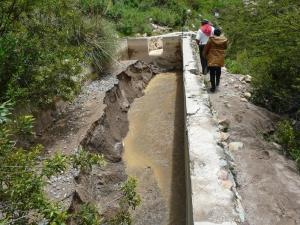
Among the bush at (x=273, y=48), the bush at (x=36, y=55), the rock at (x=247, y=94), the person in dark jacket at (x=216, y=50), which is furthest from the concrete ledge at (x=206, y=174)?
the bush at (x=36, y=55)

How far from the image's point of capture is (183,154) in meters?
8.03

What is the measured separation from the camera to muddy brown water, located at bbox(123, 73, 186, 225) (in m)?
6.43

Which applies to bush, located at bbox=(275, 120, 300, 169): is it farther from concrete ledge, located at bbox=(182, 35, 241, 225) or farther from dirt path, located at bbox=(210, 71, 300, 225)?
concrete ledge, located at bbox=(182, 35, 241, 225)

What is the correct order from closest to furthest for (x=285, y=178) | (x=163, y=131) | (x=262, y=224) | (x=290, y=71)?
(x=262, y=224), (x=285, y=178), (x=290, y=71), (x=163, y=131)

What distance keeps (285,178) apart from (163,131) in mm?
3697

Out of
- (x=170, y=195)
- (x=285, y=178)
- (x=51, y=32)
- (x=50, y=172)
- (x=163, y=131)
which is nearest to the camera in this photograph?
(x=50, y=172)

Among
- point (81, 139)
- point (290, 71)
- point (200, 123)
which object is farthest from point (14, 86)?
point (290, 71)

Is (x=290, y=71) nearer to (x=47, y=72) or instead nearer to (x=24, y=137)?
(x=47, y=72)

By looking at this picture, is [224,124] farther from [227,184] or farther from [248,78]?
[248,78]

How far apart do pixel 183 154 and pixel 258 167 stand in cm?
221

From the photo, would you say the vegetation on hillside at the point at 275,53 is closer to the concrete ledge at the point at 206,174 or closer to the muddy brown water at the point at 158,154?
the concrete ledge at the point at 206,174

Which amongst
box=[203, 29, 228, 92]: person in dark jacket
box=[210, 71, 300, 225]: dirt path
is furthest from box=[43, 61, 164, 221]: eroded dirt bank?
box=[203, 29, 228, 92]: person in dark jacket

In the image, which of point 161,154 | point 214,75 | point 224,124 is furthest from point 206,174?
A: point 214,75

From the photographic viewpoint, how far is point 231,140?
688 centimetres
